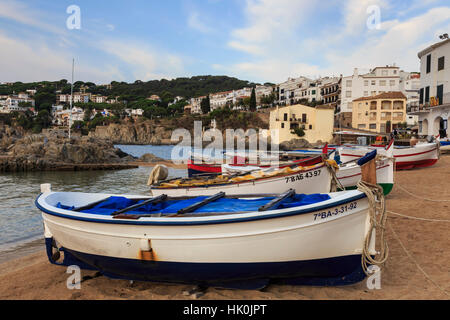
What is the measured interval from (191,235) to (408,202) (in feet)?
31.8

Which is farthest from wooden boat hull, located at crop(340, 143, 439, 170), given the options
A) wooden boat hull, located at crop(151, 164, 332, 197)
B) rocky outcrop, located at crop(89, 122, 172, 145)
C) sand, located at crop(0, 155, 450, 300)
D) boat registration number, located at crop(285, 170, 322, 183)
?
rocky outcrop, located at crop(89, 122, 172, 145)

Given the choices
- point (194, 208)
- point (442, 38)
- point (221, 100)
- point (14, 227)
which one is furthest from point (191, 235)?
point (221, 100)

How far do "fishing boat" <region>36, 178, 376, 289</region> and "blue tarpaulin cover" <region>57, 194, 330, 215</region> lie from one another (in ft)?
1.55

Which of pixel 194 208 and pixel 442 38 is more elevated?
pixel 442 38

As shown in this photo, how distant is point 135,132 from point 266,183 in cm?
12256

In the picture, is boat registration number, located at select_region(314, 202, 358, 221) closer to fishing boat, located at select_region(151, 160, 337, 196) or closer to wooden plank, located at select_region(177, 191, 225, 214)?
wooden plank, located at select_region(177, 191, 225, 214)

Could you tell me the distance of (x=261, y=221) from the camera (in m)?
4.56

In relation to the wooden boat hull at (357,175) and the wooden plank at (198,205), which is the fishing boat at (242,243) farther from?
the wooden boat hull at (357,175)

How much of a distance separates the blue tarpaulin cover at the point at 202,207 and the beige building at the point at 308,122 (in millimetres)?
59347

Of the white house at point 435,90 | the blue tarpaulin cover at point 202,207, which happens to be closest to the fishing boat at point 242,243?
A: the blue tarpaulin cover at point 202,207

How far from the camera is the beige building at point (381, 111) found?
58.0 m

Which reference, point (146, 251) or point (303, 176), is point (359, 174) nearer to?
point (303, 176)

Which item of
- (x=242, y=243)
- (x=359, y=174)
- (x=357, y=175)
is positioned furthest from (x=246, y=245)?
(x=359, y=174)
